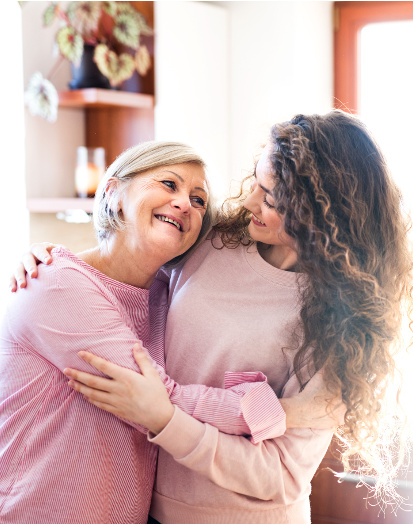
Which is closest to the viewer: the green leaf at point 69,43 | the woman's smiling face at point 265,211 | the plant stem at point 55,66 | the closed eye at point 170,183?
the woman's smiling face at point 265,211

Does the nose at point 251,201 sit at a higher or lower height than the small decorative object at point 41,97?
lower

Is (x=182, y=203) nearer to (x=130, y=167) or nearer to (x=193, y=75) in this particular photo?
(x=130, y=167)

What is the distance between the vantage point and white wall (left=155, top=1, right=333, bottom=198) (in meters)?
2.78

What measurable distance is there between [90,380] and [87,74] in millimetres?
1703

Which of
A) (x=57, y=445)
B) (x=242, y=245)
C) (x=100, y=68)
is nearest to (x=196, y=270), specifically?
(x=242, y=245)

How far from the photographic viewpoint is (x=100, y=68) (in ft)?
8.82

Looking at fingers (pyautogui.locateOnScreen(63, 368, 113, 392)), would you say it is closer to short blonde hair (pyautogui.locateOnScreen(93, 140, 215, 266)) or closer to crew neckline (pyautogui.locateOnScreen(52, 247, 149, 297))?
crew neckline (pyautogui.locateOnScreen(52, 247, 149, 297))

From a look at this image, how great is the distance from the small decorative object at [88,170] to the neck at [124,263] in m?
1.27

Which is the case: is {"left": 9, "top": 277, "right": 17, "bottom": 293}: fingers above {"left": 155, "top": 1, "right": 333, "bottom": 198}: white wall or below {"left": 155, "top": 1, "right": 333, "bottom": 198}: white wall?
below

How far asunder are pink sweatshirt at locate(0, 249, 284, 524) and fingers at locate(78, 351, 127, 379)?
2cm

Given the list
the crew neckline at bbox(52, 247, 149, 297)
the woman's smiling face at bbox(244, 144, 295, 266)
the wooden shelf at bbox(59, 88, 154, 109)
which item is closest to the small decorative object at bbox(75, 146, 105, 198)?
the wooden shelf at bbox(59, 88, 154, 109)

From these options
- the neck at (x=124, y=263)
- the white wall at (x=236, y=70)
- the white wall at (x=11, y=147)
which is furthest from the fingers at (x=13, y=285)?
the white wall at (x=236, y=70)

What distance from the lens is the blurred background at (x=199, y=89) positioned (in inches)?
107

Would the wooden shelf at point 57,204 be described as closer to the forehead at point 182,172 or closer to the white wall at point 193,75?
the white wall at point 193,75
